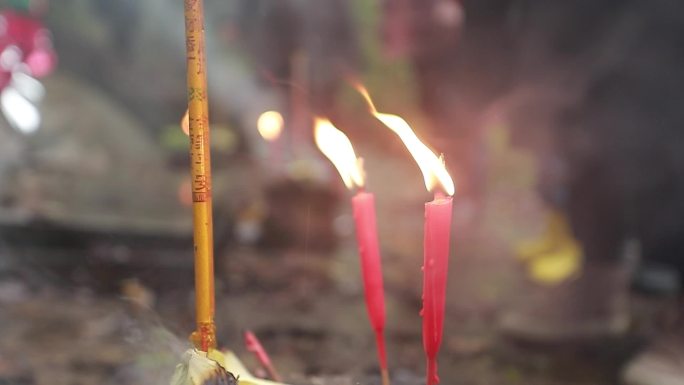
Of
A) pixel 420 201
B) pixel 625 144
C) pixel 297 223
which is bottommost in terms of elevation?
pixel 625 144

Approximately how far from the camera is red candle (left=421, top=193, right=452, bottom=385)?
96 cm

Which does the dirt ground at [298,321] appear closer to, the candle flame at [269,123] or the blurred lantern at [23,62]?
the candle flame at [269,123]

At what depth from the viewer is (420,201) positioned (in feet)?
28.5

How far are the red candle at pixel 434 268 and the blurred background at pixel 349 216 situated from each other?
35cm

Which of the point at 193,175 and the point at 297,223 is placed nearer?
the point at 193,175

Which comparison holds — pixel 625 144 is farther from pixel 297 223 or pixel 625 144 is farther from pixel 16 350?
pixel 16 350

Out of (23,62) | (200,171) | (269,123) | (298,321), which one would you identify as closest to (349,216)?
(269,123)

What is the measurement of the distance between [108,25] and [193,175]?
698 cm

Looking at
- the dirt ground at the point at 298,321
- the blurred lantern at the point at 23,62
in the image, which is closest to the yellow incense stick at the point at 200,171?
the dirt ground at the point at 298,321

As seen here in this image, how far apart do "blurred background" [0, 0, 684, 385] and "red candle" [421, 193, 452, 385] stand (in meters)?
0.35

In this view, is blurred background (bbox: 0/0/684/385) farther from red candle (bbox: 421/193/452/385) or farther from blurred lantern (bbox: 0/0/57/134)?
red candle (bbox: 421/193/452/385)

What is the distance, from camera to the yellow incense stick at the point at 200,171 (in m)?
1.04

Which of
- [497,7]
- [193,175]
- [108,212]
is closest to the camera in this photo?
[193,175]

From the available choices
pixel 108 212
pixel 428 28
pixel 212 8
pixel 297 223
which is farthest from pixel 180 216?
pixel 428 28
